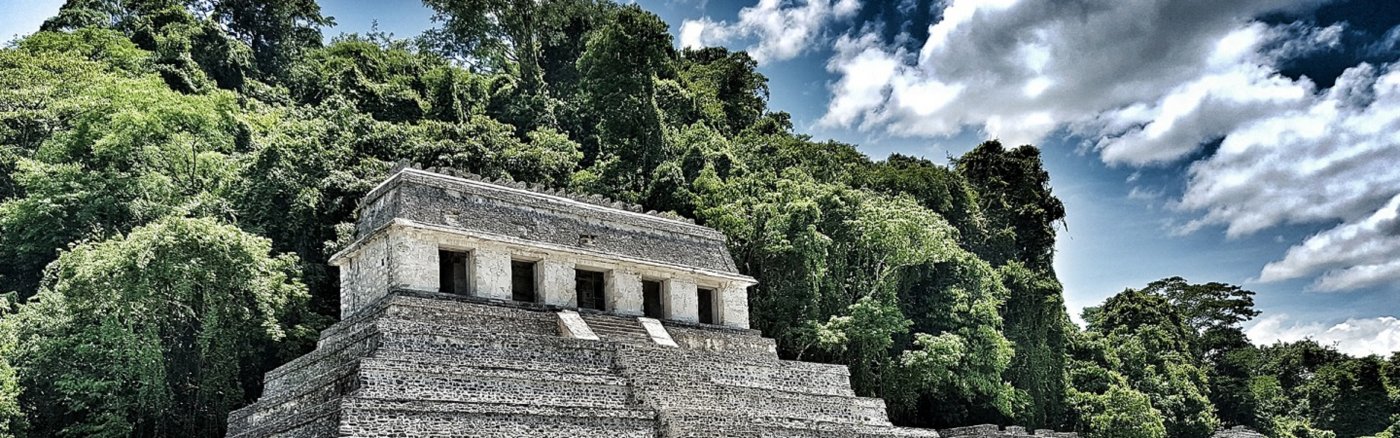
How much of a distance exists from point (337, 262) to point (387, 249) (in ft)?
6.19

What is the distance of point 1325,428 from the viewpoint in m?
47.6

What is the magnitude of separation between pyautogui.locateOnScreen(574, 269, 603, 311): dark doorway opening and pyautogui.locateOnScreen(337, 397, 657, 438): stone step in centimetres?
407

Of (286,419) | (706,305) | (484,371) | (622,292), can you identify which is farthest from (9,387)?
(706,305)

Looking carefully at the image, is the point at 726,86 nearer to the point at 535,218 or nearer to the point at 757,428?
the point at 535,218

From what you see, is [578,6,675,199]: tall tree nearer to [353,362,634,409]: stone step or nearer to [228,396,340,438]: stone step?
[353,362,634,409]: stone step

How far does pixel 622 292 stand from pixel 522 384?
15.2 ft

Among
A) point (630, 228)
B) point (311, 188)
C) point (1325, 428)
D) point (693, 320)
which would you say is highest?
point (311, 188)

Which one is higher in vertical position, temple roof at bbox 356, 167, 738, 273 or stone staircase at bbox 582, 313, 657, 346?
temple roof at bbox 356, 167, 738, 273

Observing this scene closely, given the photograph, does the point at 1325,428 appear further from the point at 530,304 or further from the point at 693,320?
the point at 530,304

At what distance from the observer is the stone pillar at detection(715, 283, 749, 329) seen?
2131 centimetres

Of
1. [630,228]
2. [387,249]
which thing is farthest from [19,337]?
[630,228]

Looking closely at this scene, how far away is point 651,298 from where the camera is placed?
67.7ft

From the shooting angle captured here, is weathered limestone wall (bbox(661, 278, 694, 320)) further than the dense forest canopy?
Yes

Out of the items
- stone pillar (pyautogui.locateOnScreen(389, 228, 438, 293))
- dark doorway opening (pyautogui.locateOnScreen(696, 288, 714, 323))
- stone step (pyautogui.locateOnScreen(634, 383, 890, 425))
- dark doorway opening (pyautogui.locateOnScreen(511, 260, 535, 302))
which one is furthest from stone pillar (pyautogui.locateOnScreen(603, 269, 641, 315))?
stone pillar (pyautogui.locateOnScreen(389, 228, 438, 293))
